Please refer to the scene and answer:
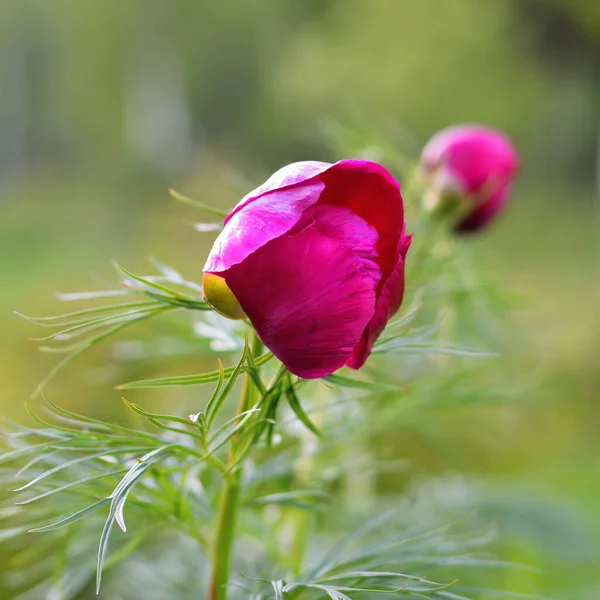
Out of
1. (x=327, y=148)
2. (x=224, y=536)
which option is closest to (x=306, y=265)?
(x=224, y=536)

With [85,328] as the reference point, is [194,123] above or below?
above

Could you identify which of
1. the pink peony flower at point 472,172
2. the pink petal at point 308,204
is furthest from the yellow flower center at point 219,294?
the pink peony flower at point 472,172

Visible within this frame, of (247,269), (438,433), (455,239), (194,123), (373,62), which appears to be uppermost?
(194,123)

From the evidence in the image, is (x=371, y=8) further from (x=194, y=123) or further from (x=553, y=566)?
(x=553, y=566)

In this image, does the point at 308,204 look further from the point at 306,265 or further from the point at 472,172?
the point at 472,172

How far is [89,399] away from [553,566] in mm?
629

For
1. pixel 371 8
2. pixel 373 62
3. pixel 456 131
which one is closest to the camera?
pixel 456 131

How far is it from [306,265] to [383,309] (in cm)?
3

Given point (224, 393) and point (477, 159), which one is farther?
point (477, 159)

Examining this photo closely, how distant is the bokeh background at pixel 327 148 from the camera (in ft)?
2.56

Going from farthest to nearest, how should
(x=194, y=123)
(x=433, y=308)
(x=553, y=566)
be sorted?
(x=194, y=123)
(x=553, y=566)
(x=433, y=308)

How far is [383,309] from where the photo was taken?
24cm

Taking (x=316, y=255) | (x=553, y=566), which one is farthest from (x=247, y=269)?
(x=553, y=566)

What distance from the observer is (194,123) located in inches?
331
